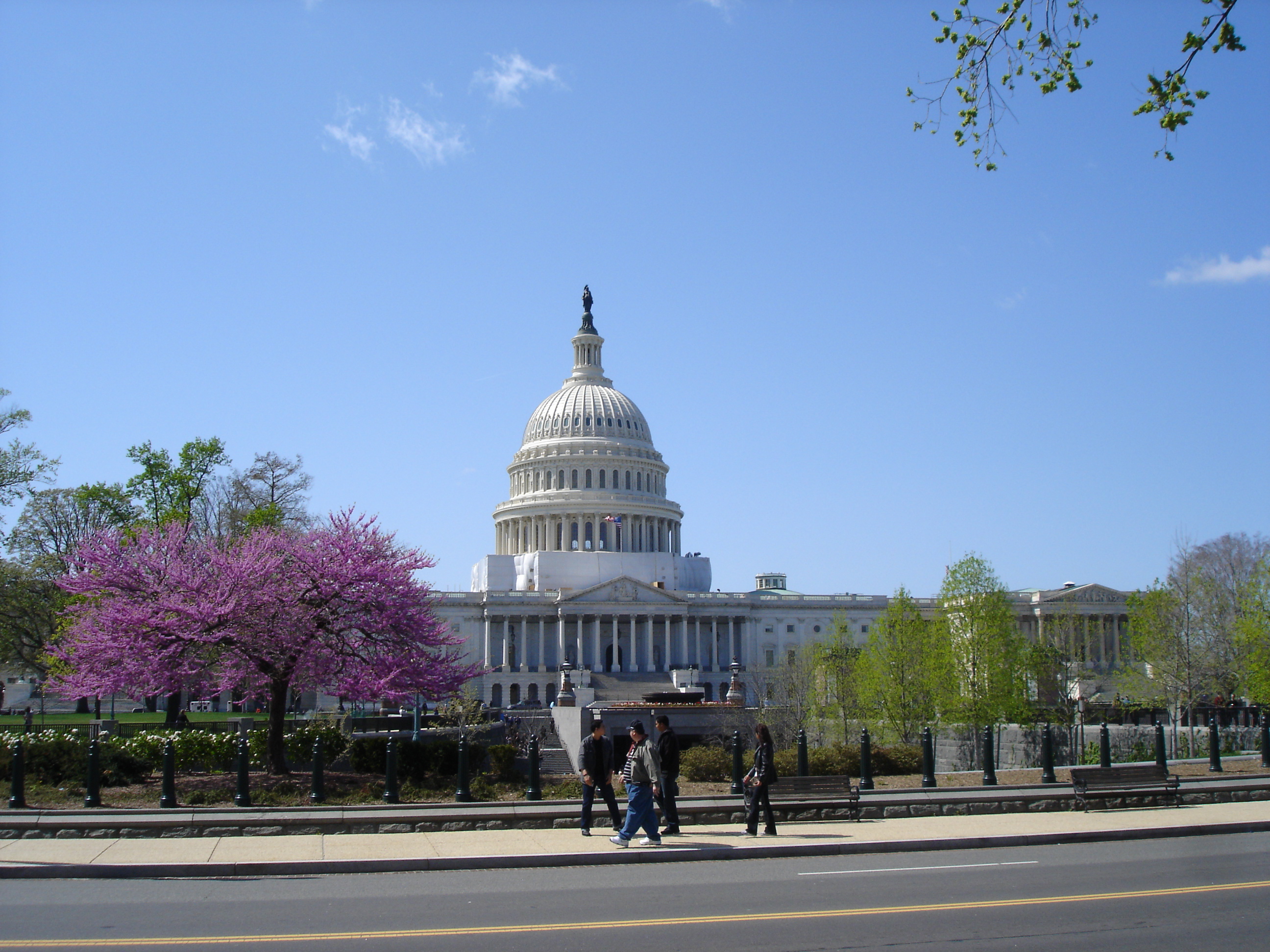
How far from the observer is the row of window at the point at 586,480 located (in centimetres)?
14012

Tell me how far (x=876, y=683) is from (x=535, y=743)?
2765 cm

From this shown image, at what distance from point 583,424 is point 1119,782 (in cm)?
12139

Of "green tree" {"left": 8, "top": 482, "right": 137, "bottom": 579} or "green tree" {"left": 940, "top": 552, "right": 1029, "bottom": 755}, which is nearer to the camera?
"green tree" {"left": 940, "top": 552, "right": 1029, "bottom": 755}

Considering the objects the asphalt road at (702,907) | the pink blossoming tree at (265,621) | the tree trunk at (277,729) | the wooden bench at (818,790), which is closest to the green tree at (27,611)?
the pink blossoming tree at (265,621)

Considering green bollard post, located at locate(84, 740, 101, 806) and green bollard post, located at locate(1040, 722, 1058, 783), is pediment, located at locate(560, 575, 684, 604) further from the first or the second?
green bollard post, located at locate(84, 740, 101, 806)

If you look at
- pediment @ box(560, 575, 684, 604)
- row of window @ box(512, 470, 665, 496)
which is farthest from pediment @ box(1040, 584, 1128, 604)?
row of window @ box(512, 470, 665, 496)

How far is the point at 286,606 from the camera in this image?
3083cm

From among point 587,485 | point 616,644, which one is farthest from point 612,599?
point 587,485

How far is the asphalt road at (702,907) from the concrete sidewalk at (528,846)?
0.37m

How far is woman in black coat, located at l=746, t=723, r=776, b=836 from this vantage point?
20.3 metres

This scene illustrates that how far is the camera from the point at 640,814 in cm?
1909

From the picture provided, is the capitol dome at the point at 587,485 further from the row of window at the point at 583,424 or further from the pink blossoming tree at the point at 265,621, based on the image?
the pink blossoming tree at the point at 265,621

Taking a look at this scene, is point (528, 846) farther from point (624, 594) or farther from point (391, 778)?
point (624, 594)

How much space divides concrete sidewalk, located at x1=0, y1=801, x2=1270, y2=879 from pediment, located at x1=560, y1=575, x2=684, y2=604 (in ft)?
321
